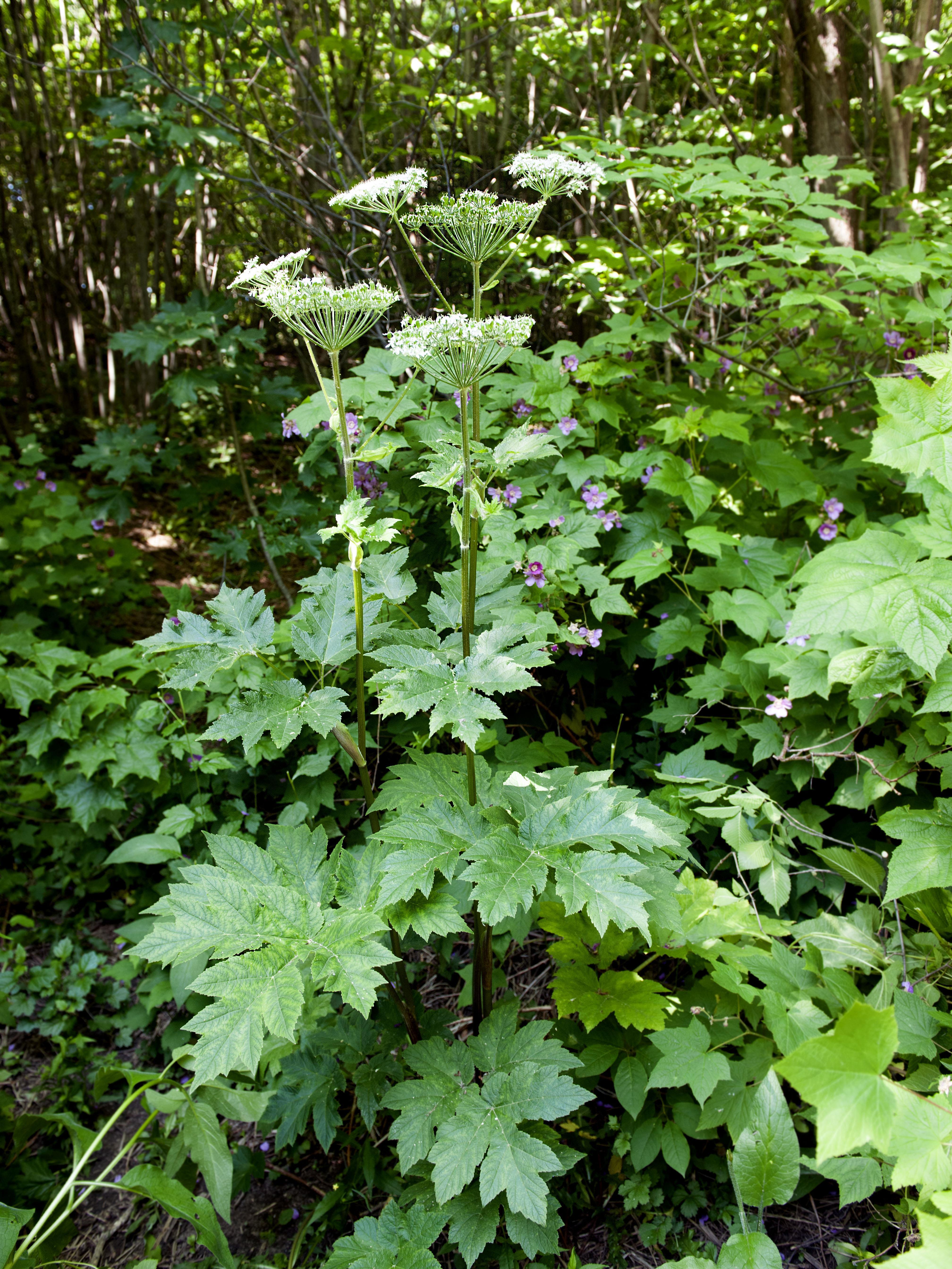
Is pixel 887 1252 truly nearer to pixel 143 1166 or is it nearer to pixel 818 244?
pixel 143 1166

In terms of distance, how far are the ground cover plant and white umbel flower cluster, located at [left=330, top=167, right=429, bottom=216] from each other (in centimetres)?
1

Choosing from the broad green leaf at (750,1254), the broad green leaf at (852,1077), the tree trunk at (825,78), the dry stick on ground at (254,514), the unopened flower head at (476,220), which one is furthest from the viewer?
the tree trunk at (825,78)

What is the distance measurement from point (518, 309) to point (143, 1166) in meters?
3.35

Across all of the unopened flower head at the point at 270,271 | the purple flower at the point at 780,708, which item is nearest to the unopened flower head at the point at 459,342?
the unopened flower head at the point at 270,271

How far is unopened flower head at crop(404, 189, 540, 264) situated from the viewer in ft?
4.33

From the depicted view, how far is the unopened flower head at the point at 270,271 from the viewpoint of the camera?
4.47 feet

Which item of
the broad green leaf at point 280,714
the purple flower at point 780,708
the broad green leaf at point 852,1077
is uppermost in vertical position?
the broad green leaf at point 280,714

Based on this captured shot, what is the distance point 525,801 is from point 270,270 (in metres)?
1.08

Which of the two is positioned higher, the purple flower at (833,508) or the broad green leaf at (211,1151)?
the purple flower at (833,508)

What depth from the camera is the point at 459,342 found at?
47.9 inches

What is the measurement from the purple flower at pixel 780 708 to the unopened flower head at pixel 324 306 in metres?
1.38

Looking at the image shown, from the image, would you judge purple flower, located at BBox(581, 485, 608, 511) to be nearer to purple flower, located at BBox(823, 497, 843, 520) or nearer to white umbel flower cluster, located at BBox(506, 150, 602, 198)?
purple flower, located at BBox(823, 497, 843, 520)

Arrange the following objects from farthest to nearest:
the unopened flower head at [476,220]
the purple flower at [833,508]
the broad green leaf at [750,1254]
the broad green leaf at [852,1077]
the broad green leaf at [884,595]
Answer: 1. the purple flower at [833,508]
2. the broad green leaf at [884,595]
3. the unopened flower head at [476,220]
4. the broad green leaf at [750,1254]
5. the broad green leaf at [852,1077]

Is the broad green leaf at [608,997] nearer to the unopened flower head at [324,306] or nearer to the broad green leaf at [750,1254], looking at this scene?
the broad green leaf at [750,1254]
